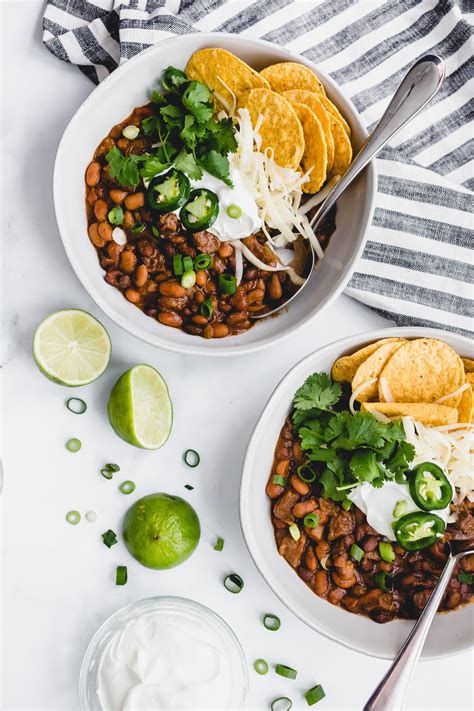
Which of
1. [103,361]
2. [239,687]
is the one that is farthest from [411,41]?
[239,687]

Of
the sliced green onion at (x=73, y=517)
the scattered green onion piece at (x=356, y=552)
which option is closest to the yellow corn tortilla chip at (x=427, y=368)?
the scattered green onion piece at (x=356, y=552)

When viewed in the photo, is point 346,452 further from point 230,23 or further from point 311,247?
point 230,23

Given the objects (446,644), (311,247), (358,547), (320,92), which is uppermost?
(320,92)

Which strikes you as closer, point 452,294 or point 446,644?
point 446,644

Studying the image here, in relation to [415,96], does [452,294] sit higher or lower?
lower

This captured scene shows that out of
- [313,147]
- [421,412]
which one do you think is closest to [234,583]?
[421,412]

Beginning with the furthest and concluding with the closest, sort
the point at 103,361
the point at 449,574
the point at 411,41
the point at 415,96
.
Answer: the point at 411,41, the point at 103,361, the point at 449,574, the point at 415,96

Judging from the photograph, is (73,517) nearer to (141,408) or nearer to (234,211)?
(141,408)
